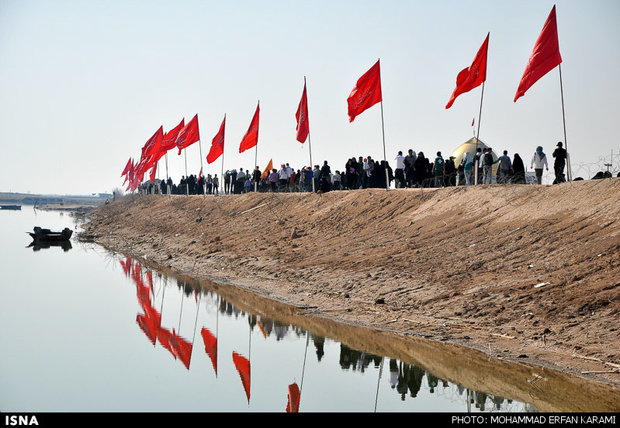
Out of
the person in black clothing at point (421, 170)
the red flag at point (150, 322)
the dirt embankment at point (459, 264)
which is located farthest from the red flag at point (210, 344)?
the person in black clothing at point (421, 170)

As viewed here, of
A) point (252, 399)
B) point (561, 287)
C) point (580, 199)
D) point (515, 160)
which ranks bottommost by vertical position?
→ point (252, 399)

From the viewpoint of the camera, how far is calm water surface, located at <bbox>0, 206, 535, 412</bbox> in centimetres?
1023

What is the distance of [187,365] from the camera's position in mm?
12602

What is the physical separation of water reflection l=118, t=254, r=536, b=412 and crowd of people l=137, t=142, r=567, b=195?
9.82 metres

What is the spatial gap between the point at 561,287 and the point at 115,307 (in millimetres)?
11566

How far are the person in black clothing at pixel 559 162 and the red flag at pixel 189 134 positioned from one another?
76.8ft

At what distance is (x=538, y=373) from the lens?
10703mm

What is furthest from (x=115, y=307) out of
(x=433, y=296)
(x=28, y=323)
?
(x=433, y=296)

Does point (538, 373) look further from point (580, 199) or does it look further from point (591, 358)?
point (580, 199)

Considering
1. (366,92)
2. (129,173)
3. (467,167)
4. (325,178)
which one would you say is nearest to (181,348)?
(366,92)

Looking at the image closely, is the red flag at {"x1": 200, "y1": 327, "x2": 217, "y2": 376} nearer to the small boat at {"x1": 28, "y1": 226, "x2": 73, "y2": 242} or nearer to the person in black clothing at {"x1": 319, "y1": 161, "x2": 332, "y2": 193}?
the person in black clothing at {"x1": 319, "y1": 161, "x2": 332, "y2": 193}

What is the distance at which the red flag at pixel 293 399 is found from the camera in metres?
9.93

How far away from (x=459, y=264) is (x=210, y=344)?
6082 mm
